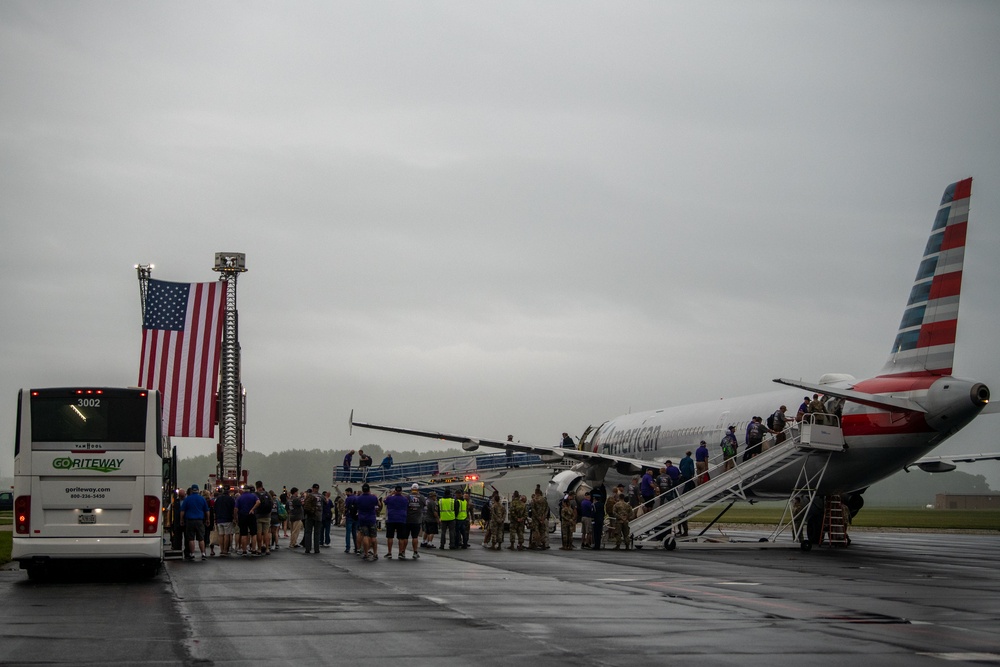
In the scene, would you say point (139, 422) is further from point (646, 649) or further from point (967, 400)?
point (967, 400)

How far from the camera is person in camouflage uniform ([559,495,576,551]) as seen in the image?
29.9 metres

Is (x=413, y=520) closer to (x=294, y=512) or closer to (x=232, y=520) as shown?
(x=232, y=520)

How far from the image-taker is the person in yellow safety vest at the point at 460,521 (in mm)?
31000

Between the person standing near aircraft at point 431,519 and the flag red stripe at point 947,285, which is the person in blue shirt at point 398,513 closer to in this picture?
the person standing near aircraft at point 431,519

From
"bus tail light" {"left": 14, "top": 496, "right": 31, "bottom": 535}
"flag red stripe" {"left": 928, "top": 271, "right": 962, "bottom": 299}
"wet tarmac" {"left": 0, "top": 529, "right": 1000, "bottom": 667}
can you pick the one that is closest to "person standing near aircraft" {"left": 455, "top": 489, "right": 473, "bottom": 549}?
"wet tarmac" {"left": 0, "top": 529, "right": 1000, "bottom": 667}

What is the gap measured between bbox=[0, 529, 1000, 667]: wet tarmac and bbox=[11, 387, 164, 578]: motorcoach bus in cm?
71

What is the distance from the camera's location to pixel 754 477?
30.5 m

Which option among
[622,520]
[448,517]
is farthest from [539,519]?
[448,517]

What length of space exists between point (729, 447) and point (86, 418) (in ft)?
61.2

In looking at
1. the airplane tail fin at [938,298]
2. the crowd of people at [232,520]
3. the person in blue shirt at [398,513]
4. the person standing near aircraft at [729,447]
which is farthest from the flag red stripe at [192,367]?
the airplane tail fin at [938,298]

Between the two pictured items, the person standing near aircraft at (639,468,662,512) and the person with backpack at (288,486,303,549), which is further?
the person standing near aircraft at (639,468,662,512)

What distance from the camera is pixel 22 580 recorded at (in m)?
19.6

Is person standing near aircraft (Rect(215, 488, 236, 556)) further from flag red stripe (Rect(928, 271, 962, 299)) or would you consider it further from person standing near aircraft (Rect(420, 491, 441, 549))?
flag red stripe (Rect(928, 271, 962, 299))

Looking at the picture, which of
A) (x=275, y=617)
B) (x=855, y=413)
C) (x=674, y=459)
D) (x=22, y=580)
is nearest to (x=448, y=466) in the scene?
(x=674, y=459)
